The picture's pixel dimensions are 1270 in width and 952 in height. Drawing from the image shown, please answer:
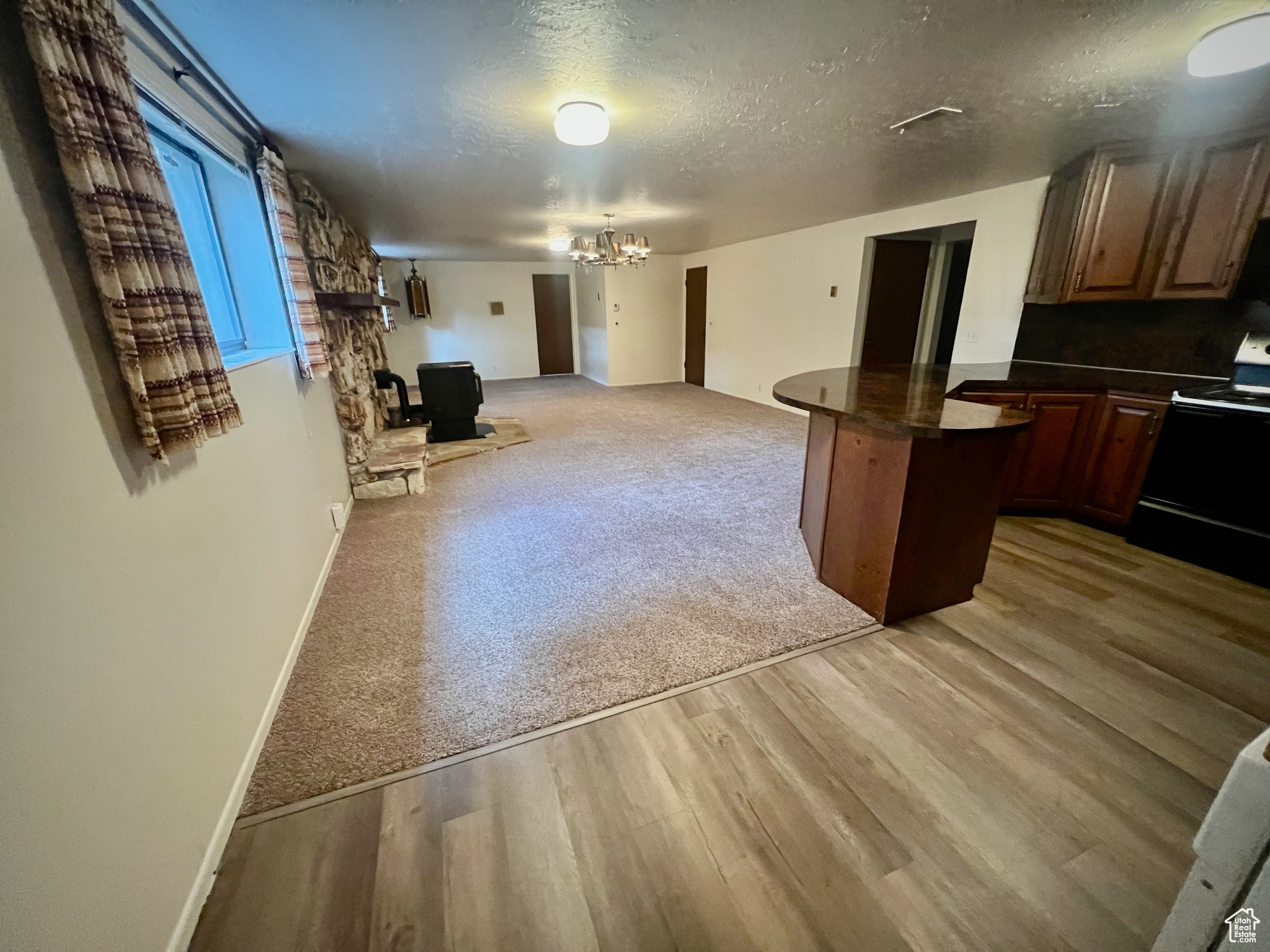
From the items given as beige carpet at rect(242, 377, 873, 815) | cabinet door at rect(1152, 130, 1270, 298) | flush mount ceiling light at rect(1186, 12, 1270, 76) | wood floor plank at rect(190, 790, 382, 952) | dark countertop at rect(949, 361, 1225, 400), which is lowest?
wood floor plank at rect(190, 790, 382, 952)

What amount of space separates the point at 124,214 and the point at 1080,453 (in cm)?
433

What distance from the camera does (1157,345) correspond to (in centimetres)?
298

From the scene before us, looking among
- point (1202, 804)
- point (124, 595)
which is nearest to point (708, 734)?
point (1202, 804)

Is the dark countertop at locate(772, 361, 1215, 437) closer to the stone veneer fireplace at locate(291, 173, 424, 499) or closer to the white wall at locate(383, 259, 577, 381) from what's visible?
the stone veneer fireplace at locate(291, 173, 424, 499)

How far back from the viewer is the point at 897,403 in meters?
2.14

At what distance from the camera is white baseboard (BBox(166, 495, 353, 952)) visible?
109 centimetres

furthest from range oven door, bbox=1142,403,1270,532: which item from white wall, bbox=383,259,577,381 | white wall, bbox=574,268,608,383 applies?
white wall, bbox=383,259,577,381

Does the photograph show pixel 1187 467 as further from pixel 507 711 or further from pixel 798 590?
pixel 507 711

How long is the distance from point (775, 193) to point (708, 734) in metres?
3.86

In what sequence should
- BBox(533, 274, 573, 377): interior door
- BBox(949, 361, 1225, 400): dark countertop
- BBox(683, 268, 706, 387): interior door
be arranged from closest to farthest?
BBox(949, 361, 1225, 400): dark countertop, BBox(683, 268, 706, 387): interior door, BBox(533, 274, 573, 377): interior door

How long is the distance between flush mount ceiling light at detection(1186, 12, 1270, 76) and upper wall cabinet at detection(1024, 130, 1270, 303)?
1157 millimetres

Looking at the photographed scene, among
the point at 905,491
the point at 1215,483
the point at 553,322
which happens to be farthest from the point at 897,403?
the point at 553,322

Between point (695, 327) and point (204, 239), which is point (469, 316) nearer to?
point (695, 327)

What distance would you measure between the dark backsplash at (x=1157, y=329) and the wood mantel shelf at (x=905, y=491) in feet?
5.94
